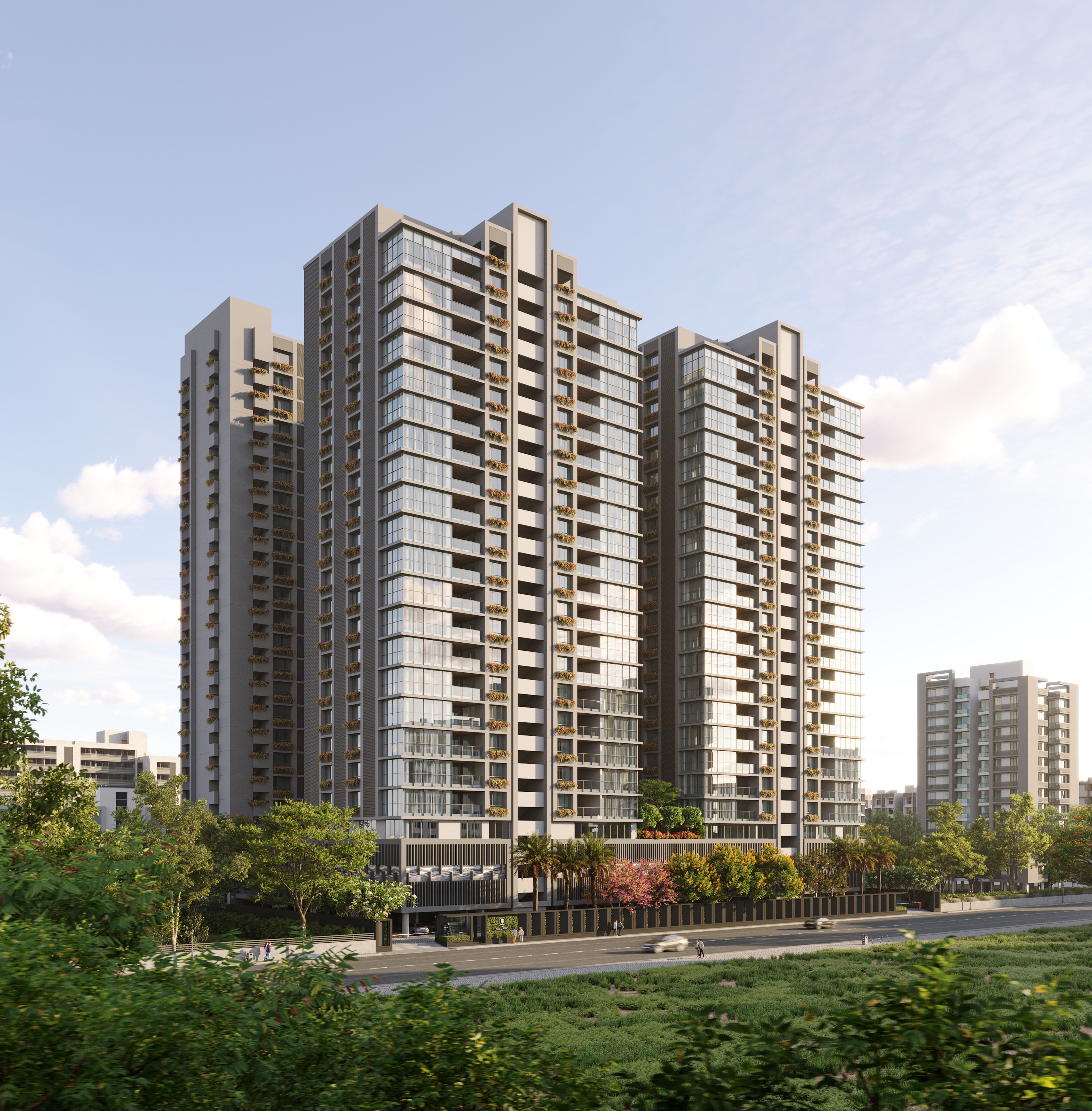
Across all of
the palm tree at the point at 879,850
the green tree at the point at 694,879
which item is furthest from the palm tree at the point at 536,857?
the palm tree at the point at 879,850

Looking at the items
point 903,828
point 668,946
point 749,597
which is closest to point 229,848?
point 668,946

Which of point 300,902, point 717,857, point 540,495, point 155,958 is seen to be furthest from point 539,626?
point 155,958

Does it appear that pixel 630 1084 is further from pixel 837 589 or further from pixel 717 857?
pixel 837 589

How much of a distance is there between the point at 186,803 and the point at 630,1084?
9677cm

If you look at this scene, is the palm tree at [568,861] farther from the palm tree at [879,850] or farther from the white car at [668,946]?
the palm tree at [879,850]

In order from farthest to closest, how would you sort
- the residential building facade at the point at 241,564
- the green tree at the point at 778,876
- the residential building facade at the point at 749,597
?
the residential building facade at the point at 749,597 < the residential building facade at the point at 241,564 < the green tree at the point at 778,876

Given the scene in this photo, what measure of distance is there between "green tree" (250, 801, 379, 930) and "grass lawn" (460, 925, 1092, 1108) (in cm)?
2602

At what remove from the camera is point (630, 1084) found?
8828 millimetres

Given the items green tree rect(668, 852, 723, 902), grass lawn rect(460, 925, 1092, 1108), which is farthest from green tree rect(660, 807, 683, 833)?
grass lawn rect(460, 925, 1092, 1108)

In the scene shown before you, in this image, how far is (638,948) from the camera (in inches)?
2758

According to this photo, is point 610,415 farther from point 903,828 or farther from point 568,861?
point 903,828

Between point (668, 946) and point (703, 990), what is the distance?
2342cm

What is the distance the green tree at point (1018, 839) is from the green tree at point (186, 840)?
12073 cm

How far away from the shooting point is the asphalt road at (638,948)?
56812 millimetres
